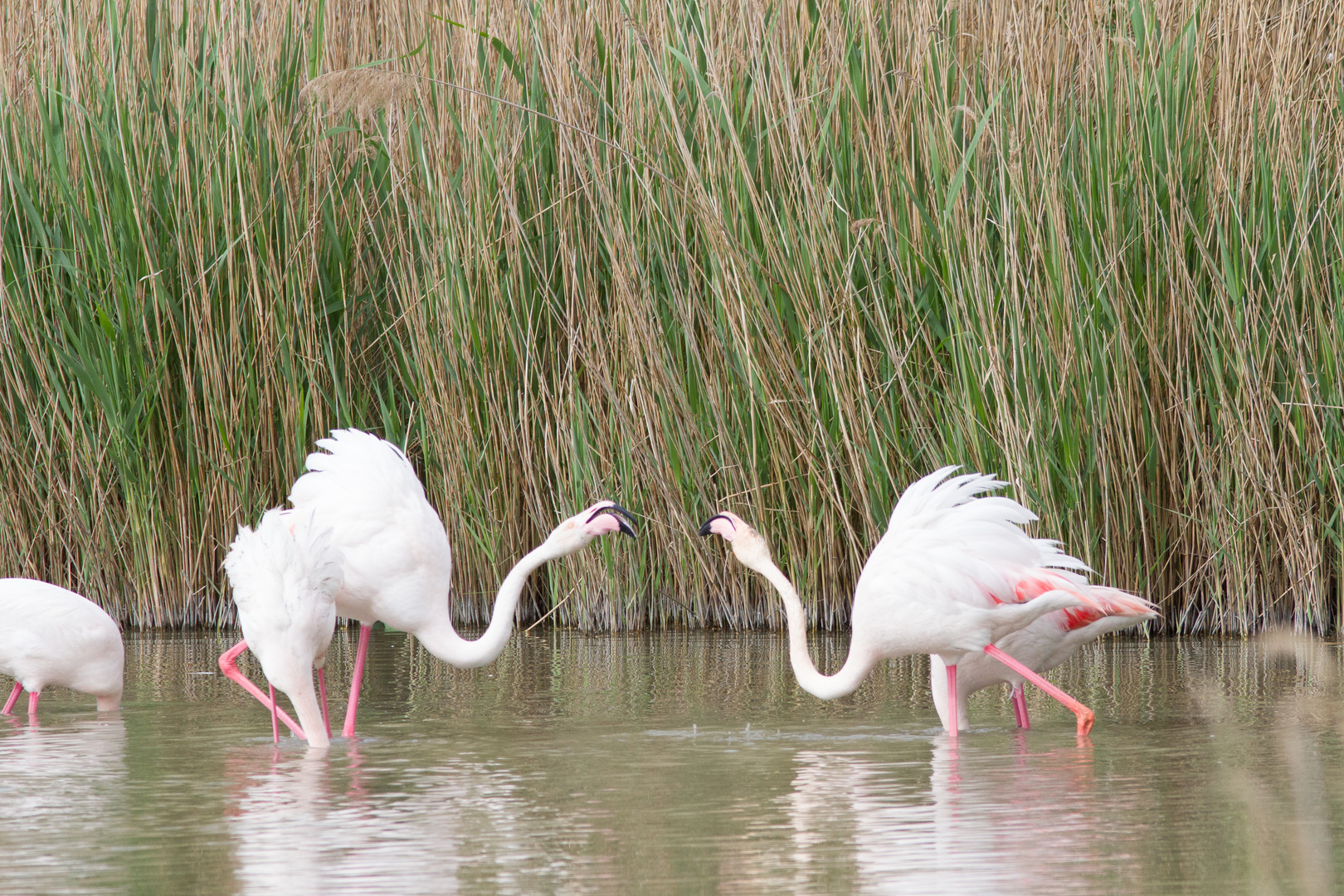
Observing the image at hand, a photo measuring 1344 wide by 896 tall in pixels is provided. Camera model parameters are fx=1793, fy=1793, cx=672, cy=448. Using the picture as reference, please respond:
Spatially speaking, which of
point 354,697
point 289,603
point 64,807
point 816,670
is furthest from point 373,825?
point 816,670

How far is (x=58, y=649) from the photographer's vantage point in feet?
21.2

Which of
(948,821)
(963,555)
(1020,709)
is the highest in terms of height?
(963,555)

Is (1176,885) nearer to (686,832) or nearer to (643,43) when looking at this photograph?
(686,832)

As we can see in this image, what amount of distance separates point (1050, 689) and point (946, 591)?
46cm

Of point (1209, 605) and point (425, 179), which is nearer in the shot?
point (1209, 605)

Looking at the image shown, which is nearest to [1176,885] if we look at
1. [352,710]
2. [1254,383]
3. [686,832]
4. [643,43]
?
[686,832]

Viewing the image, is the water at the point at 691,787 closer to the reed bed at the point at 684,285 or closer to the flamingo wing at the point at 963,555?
the flamingo wing at the point at 963,555

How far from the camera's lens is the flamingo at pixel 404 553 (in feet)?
21.6

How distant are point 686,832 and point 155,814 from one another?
134 centimetres

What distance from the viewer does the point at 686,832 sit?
4105mm

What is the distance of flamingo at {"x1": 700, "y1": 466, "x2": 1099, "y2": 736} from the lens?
5.83 metres

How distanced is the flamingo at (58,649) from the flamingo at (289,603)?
78 centimetres

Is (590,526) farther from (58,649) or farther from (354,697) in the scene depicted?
(58,649)

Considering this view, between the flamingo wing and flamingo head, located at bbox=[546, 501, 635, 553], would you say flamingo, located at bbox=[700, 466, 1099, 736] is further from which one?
flamingo head, located at bbox=[546, 501, 635, 553]
